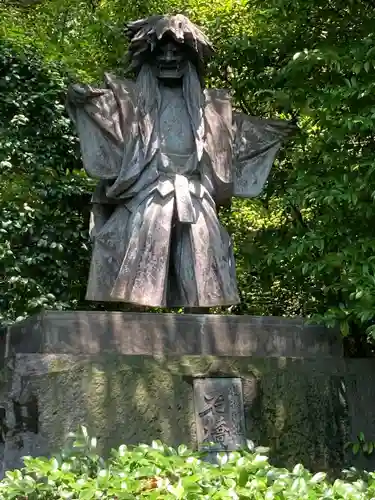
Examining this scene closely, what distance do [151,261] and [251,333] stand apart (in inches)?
30.7

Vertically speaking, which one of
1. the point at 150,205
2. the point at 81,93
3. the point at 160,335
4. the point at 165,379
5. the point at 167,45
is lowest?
the point at 165,379

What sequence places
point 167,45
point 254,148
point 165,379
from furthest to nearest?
point 254,148, point 167,45, point 165,379

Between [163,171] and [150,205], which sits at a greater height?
[163,171]

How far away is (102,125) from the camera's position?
5488 mm

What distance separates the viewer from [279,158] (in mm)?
8188

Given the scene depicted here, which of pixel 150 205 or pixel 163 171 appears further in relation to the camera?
pixel 163 171

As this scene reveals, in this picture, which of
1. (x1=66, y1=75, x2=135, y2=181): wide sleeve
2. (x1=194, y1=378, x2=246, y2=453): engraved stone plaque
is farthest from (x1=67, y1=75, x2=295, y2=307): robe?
(x1=194, y1=378, x2=246, y2=453): engraved stone plaque

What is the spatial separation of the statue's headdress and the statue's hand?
443 mm

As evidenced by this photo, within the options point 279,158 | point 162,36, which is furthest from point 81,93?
point 279,158

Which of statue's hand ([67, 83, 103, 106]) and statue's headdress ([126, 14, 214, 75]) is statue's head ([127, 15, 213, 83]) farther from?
statue's hand ([67, 83, 103, 106])

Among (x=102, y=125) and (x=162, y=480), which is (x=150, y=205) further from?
(x=162, y=480)

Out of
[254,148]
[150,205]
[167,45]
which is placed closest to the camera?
[150,205]

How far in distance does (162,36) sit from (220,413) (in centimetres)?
253

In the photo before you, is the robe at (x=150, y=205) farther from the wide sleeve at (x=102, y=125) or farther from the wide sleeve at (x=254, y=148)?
the wide sleeve at (x=254, y=148)
